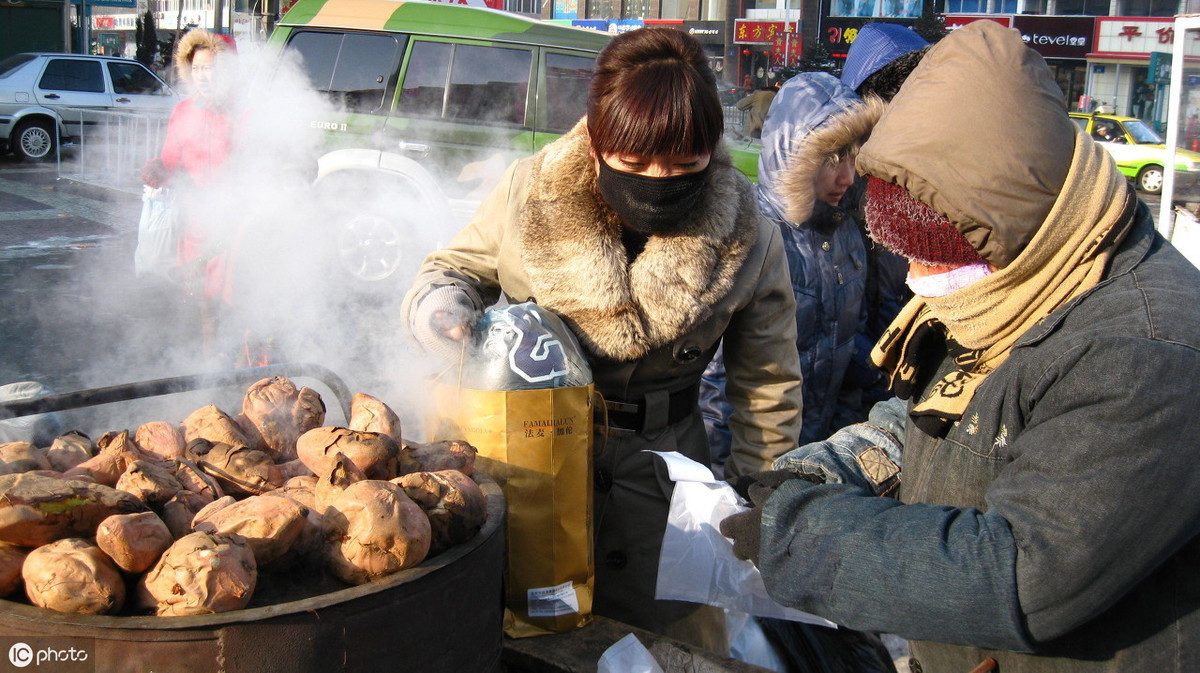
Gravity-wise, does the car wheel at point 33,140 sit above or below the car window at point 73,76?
below

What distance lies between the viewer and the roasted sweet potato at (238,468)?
1.65 meters

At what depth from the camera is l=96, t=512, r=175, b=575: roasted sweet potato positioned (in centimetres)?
130

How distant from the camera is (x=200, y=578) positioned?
1.26 meters

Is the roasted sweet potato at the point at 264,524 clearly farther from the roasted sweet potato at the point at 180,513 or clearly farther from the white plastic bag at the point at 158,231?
the white plastic bag at the point at 158,231

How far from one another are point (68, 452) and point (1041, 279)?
1.69 metres

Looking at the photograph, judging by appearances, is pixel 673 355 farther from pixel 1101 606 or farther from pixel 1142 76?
pixel 1142 76

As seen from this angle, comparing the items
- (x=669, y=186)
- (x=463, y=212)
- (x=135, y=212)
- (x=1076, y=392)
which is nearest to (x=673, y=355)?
(x=669, y=186)

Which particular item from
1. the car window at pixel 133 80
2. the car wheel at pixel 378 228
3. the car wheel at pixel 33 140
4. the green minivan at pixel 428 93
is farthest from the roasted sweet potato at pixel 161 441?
the car wheel at pixel 33 140

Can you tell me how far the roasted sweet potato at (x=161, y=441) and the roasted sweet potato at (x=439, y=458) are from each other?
43 centimetres

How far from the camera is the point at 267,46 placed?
7547mm

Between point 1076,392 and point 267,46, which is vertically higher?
point 267,46

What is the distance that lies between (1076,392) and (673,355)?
1111 mm

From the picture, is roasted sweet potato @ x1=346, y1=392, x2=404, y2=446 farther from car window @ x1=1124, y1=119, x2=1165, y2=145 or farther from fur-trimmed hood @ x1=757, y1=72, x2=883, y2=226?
car window @ x1=1124, y1=119, x2=1165, y2=145

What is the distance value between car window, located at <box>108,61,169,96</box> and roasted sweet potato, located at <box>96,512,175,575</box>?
55.2ft
